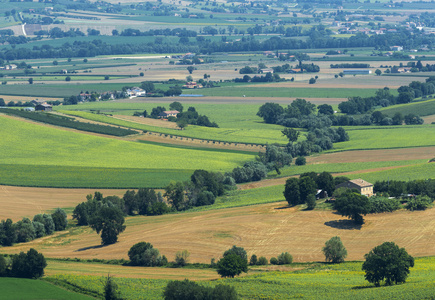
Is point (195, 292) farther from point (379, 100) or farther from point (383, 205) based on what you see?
point (379, 100)

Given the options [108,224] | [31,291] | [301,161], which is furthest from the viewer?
[301,161]

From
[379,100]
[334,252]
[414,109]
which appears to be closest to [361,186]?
[334,252]

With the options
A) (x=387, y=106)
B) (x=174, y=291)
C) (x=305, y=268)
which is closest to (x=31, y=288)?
(x=174, y=291)

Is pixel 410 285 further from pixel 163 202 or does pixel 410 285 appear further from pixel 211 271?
pixel 163 202

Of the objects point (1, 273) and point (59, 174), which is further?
point (59, 174)

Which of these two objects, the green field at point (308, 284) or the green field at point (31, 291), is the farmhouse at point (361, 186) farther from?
the green field at point (31, 291)

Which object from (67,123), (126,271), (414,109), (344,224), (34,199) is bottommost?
(126,271)

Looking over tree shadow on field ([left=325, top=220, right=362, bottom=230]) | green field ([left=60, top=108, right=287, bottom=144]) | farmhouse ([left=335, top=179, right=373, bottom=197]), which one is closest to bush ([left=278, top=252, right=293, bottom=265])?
tree shadow on field ([left=325, top=220, right=362, bottom=230])
